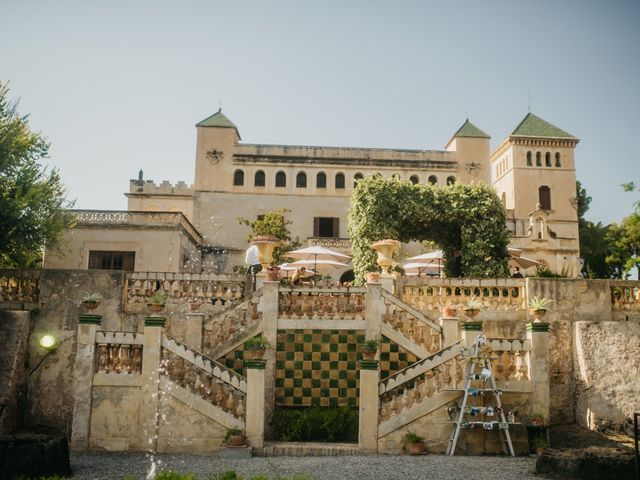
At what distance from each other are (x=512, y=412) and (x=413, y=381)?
2.14 m

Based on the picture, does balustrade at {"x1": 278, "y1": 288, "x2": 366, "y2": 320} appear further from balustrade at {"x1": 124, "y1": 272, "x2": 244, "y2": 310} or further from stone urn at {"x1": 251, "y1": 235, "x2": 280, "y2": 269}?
stone urn at {"x1": 251, "y1": 235, "x2": 280, "y2": 269}

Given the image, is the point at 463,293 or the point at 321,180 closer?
the point at 463,293

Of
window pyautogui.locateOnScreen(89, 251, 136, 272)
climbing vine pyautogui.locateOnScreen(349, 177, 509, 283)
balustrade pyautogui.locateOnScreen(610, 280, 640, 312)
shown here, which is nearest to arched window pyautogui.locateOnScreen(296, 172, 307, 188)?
window pyautogui.locateOnScreen(89, 251, 136, 272)

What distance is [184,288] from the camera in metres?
17.4

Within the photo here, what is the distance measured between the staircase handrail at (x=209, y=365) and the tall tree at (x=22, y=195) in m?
9.10

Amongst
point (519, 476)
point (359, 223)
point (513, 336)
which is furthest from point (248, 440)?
point (359, 223)

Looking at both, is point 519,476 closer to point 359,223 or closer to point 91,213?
point 359,223

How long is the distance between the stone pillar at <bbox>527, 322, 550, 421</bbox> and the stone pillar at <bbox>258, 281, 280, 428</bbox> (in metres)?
5.78

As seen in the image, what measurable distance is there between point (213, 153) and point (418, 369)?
1209 inches

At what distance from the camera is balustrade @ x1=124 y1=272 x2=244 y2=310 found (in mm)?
17219

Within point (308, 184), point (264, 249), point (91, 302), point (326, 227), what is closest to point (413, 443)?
point (264, 249)

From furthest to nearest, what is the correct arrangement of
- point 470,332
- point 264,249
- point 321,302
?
point 264,249 < point 321,302 < point 470,332

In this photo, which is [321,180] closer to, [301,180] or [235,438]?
[301,180]

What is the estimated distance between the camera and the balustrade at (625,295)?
16.8 meters
